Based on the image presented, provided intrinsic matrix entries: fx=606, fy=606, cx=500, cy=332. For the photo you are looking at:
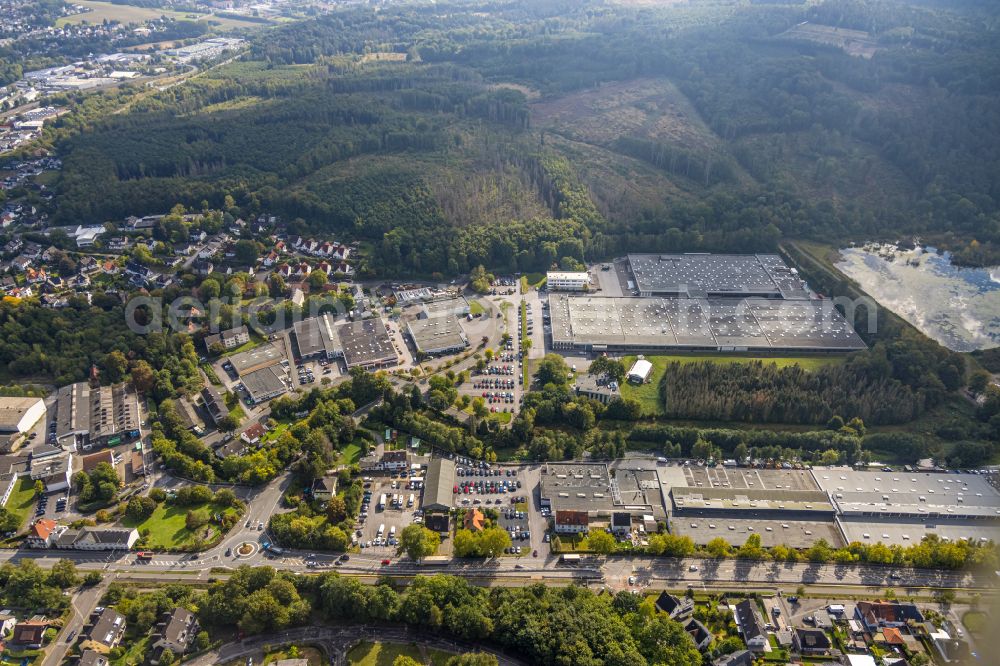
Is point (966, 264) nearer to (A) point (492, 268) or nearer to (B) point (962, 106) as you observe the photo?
(B) point (962, 106)

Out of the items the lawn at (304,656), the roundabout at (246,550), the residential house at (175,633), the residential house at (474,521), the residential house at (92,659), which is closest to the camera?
the residential house at (92,659)

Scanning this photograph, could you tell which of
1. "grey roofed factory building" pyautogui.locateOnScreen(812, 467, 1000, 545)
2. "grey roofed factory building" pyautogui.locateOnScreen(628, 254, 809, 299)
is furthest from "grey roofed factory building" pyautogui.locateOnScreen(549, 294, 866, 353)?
"grey roofed factory building" pyautogui.locateOnScreen(812, 467, 1000, 545)

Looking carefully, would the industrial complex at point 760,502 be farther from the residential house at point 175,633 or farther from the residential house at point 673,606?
the residential house at point 175,633

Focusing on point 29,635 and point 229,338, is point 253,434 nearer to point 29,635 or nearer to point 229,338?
point 229,338

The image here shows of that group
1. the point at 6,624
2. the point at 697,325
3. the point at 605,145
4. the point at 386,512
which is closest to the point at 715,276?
the point at 697,325

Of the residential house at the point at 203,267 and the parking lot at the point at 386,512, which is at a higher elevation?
the residential house at the point at 203,267

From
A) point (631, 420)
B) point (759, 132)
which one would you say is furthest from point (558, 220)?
point (759, 132)

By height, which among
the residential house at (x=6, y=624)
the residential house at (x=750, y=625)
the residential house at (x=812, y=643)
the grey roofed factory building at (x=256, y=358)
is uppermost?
the grey roofed factory building at (x=256, y=358)

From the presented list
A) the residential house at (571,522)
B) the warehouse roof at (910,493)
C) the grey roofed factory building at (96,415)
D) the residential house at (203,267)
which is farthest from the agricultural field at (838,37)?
the grey roofed factory building at (96,415)
